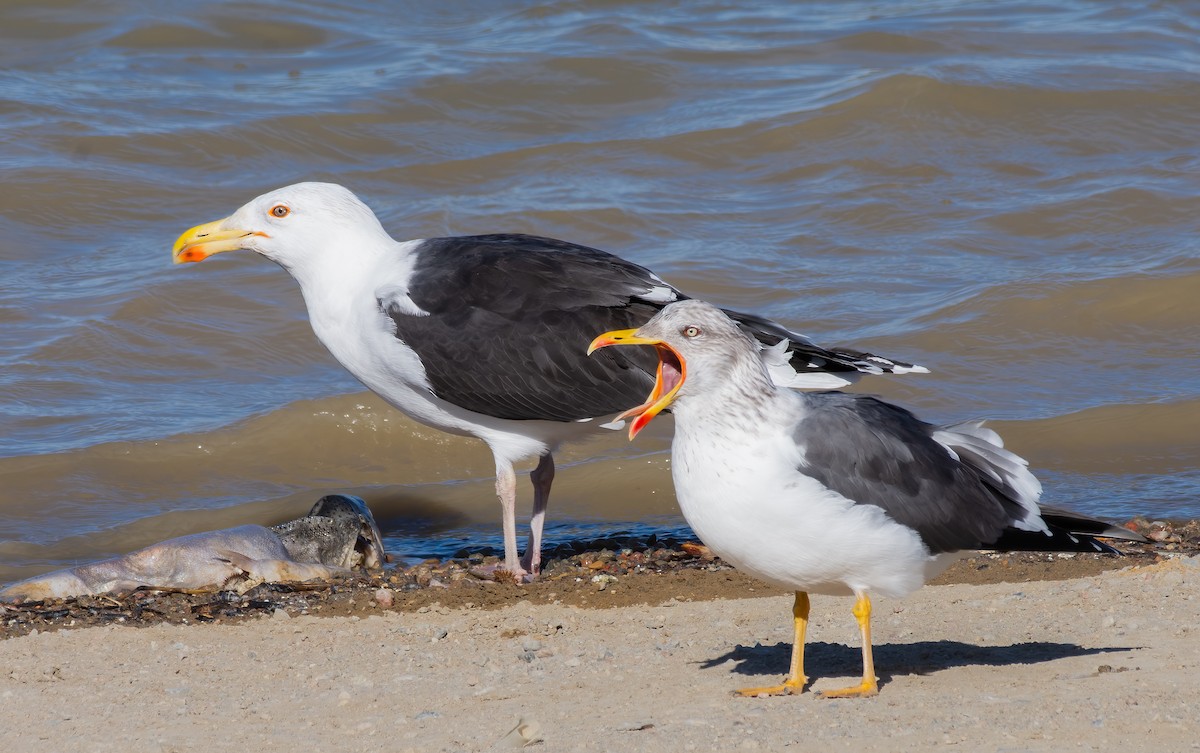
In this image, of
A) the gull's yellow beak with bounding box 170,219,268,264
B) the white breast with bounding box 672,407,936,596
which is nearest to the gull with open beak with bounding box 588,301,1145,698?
the white breast with bounding box 672,407,936,596

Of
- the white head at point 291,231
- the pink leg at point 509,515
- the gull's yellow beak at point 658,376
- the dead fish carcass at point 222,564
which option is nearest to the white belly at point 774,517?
the gull's yellow beak at point 658,376

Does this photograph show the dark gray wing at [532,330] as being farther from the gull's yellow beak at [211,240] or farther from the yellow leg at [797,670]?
the yellow leg at [797,670]

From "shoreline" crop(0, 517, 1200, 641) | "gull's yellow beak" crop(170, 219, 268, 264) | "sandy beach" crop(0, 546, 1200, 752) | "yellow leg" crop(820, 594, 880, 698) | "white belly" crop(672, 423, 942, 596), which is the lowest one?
"shoreline" crop(0, 517, 1200, 641)

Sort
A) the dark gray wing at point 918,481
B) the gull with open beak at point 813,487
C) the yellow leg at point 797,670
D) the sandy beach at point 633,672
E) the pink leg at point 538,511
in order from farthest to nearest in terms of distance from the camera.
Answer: the pink leg at point 538,511
the yellow leg at point 797,670
the dark gray wing at point 918,481
the gull with open beak at point 813,487
the sandy beach at point 633,672

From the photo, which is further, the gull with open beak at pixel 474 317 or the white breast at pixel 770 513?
the gull with open beak at pixel 474 317

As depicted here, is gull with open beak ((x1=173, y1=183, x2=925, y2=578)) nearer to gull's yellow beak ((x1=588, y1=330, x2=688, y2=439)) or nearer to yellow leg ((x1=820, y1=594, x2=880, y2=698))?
gull's yellow beak ((x1=588, y1=330, x2=688, y2=439))

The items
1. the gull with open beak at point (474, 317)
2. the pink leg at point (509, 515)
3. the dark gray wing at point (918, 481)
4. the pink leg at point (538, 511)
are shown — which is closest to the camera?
the dark gray wing at point (918, 481)

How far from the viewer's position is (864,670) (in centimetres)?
514

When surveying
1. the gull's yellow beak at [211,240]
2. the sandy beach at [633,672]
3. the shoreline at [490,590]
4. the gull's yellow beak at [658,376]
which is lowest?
the shoreline at [490,590]

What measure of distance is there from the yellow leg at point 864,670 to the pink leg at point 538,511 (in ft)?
8.85

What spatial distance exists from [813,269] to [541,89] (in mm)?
5153

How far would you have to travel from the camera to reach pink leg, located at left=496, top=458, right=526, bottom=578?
7.46 metres

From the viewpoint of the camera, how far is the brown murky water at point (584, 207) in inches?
372

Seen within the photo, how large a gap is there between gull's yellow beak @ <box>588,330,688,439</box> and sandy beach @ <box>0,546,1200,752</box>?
96 cm
